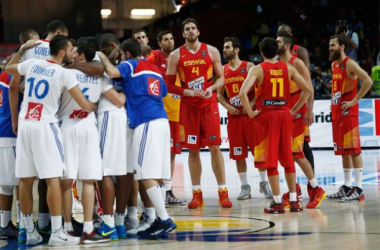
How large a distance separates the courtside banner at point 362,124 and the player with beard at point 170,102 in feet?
24.4

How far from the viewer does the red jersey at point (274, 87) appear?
9.85m

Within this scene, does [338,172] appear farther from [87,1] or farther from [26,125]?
[87,1]

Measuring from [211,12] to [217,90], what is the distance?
1640cm

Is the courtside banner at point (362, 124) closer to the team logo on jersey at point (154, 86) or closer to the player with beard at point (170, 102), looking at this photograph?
the player with beard at point (170, 102)

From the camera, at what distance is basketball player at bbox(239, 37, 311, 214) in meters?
9.85

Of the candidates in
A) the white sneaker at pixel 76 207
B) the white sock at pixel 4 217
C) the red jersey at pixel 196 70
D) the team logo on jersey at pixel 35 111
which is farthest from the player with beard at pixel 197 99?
the team logo on jersey at pixel 35 111

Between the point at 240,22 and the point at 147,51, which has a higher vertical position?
the point at 240,22

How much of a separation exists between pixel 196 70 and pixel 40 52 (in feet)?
8.14

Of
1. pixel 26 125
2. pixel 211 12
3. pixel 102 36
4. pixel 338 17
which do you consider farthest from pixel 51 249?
pixel 211 12

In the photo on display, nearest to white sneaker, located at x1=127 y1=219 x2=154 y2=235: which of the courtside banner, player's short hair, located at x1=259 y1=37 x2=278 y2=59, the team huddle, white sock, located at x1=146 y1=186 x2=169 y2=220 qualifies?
the team huddle

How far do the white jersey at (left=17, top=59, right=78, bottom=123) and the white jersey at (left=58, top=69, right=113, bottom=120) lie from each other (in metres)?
0.16

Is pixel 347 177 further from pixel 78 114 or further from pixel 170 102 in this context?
pixel 78 114

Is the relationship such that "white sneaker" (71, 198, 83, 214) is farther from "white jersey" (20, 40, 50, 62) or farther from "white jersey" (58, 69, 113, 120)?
"white jersey" (58, 69, 113, 120)

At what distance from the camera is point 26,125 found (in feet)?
26.3
